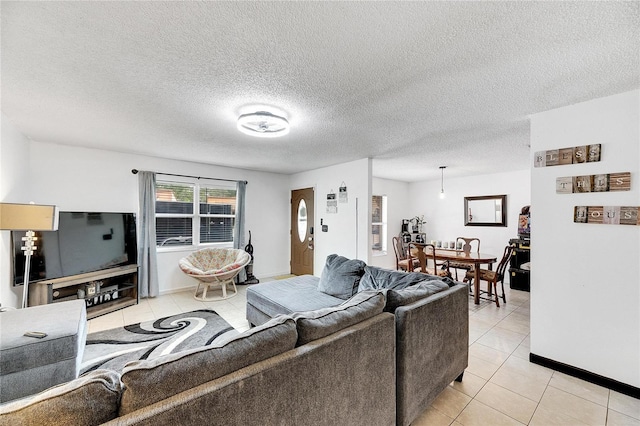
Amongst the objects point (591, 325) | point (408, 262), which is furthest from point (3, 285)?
point (591, 325)

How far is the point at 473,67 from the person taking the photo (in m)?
1.87

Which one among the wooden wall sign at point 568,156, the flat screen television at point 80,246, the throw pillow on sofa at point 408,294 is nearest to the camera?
the throw pillow on sofa at point 408,294

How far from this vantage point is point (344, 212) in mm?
5031

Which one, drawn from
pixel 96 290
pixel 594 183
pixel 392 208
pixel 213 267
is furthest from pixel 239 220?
pixel 594 183

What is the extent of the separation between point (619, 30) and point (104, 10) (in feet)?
9.22

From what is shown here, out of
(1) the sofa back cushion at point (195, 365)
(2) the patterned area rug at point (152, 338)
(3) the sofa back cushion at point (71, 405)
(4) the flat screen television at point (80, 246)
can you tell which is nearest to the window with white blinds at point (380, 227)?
(2) the patterned area rug at point (152, 338)

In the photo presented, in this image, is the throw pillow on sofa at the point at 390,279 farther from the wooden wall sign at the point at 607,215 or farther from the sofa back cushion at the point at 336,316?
the wooden wall sign at the point at 607,215

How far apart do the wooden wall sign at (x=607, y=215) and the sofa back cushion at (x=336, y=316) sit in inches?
82.4

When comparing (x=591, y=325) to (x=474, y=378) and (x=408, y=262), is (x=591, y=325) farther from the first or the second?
(x=408, y=262)

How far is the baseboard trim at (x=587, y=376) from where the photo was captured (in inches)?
83.8

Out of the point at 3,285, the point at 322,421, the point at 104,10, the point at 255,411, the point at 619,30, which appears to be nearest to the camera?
the point at 255,411

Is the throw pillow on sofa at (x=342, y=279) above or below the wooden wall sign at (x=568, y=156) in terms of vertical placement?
below

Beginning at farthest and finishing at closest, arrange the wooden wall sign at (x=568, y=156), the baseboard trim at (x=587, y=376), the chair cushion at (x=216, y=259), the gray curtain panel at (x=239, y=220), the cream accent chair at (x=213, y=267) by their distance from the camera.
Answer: the gray curtain panel at (x=239, y=220) < the chair cushion at (x=216, y=259) < the cream accent chair at (x=213, y=267) < the wooden wall sign at (x=568, y=156) < the baseboard trim at (x=587, y=376)

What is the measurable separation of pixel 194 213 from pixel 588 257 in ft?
18.4
